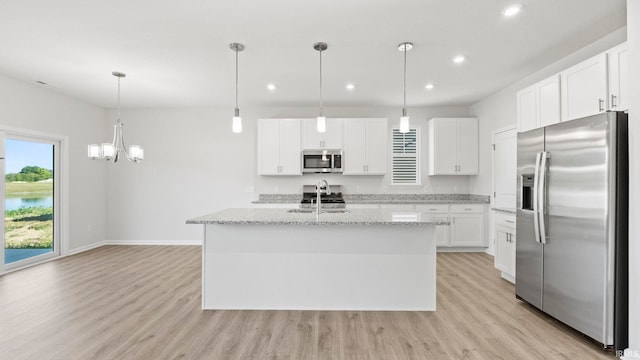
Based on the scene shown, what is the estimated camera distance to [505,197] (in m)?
4.87

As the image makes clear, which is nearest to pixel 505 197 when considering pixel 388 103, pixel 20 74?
pixel 388 103

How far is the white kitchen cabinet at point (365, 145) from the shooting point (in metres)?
5.80

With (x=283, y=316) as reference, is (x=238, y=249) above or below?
above

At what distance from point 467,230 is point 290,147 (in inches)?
129

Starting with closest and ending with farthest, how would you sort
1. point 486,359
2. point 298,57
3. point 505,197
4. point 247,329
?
1. point 486,359
2. point 247,329
3. point 298,57
4. point 505,197

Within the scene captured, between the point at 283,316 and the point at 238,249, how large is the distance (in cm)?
74

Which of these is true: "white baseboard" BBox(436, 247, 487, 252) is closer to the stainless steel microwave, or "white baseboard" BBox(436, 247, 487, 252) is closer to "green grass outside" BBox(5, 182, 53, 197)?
the stainless steel microwave

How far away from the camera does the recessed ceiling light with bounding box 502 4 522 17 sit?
8.74 feet

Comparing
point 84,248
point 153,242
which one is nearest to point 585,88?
point 153,242

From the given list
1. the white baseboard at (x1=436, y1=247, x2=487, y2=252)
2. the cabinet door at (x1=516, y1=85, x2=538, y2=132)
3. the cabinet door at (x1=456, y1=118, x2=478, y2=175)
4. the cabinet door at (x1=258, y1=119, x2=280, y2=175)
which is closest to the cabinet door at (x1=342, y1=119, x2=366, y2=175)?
the cabinet door at (x1=258, y1=119, x2=280, y2=175)

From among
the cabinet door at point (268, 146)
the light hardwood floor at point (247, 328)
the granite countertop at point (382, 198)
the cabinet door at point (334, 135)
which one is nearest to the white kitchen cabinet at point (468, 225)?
the granite countertop at point (382, 198)

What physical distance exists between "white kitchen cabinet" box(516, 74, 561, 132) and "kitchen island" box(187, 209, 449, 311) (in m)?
1.67

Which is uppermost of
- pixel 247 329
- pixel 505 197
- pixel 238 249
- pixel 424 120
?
pixel 424 120

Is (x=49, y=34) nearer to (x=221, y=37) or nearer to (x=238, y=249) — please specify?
(x=221, y=37)
